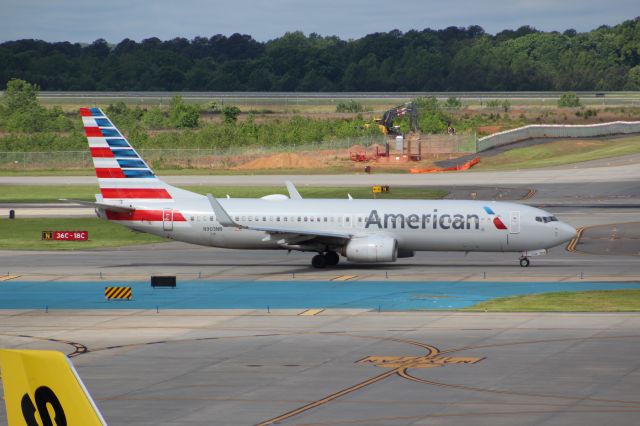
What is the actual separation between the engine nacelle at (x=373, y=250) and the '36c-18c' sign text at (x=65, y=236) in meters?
22.9

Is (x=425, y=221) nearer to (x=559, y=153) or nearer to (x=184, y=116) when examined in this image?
(x=559, y=153)

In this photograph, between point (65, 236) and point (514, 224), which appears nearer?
point (514, 224)

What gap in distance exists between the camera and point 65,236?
7494 cm

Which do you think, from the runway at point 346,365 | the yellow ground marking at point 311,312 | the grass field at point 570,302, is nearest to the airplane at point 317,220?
the grass field at point 570,302

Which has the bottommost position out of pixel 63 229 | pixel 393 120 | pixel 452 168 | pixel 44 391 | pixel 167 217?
pixel 63 229

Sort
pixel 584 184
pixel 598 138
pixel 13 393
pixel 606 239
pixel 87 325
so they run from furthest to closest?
1. pixel 598 138
2. pixel 584 184
3. pixel 606 239
4. pixel 87 325
5. pixel 13 393

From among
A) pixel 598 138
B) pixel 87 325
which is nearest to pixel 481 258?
pixel 87 325

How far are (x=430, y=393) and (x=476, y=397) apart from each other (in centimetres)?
132

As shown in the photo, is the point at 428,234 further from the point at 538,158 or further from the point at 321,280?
the point at 538,158

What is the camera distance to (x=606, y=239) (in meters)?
72.1

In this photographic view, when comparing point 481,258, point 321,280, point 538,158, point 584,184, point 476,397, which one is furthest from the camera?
point 538,158

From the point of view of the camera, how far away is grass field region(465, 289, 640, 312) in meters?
46.4

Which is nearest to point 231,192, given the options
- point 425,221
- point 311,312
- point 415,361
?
point 425,221

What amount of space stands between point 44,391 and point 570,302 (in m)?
36.6
